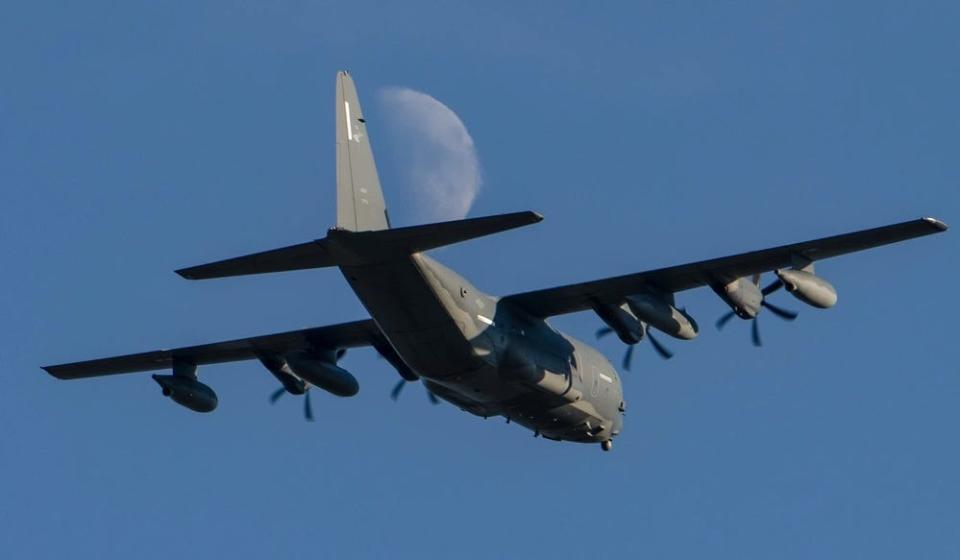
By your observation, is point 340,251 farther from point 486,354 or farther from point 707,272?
point 707,272

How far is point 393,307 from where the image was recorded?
36781 mm

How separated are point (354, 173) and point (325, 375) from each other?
23.2 ft

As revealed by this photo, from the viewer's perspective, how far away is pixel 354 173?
36.8m

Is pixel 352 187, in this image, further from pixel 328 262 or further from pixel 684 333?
pixel 684 333

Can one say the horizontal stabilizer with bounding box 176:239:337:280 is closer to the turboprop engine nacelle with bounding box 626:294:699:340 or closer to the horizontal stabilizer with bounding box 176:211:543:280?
the horizontal stabilizer with bounding box 176:211:543:280

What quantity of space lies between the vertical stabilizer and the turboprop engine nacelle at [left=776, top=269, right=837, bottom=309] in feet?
29.6

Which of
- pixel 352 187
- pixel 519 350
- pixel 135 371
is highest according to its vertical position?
Answer: pixel 352 187

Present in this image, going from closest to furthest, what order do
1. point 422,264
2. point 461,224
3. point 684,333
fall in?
1. point 461,224
2. point 422,264
3. point 684,333

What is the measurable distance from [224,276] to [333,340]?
7.93 m

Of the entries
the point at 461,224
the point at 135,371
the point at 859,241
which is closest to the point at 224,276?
the point at 461,224

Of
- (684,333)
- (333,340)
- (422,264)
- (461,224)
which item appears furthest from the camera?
(333,340)

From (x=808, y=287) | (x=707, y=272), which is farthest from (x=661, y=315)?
(x=808, y=287)

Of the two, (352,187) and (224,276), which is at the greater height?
(352,187)

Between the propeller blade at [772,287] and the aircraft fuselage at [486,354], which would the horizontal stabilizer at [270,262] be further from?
the propeller blade at [772,287]
